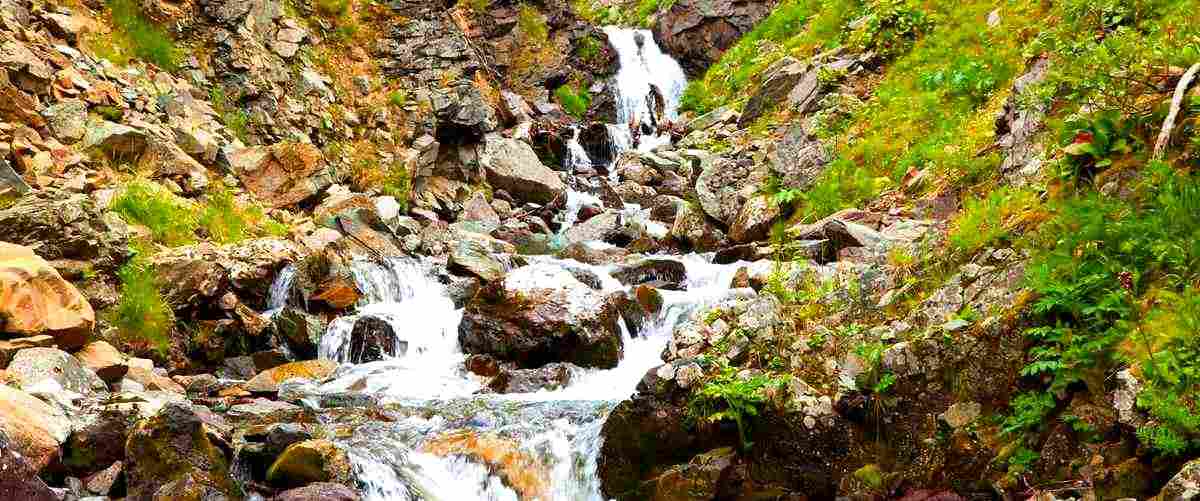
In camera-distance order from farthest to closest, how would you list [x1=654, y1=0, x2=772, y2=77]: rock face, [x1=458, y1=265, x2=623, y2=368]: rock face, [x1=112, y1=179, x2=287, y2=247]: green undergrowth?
[x1=654, y1=0, x2=772, y2=77]: rock face < [x1=112, y1=179, x2=287, y2=247]: green undergrowth < [x1=458, y1=265, x2=623, y2=368]: rock face

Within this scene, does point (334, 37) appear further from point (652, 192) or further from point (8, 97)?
point (8, 97)

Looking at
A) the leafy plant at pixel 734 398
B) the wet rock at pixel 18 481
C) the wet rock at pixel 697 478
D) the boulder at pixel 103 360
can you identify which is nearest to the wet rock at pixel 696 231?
the leafy plant at pixel 734 398

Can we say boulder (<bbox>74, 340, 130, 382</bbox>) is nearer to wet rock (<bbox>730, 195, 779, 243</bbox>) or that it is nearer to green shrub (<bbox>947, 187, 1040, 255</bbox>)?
green shrub (<bbox>947, 187, 1040, 255</bbox>)

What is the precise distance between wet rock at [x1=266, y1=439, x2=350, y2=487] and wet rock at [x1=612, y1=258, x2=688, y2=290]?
23.3 feet

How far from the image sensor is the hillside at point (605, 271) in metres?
5.60

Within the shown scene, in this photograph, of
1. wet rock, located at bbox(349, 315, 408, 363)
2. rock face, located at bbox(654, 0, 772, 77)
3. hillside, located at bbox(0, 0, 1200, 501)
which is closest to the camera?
hillside, located at bbox(0, 0, 1200, 501)

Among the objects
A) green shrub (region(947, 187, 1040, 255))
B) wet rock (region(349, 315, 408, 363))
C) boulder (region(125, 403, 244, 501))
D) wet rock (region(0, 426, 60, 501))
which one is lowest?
wet rock (region(349, 315, 408, 363))

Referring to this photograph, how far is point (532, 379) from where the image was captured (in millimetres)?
10070

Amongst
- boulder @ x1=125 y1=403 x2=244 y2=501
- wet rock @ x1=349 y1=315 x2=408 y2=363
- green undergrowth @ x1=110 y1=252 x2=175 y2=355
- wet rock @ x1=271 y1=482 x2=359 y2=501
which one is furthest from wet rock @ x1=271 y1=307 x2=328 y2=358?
wet rock @ x1=271 y1=482 x2=359 y2=501

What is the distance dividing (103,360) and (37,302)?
82 centimetres

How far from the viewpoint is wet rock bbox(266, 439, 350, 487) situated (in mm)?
6555

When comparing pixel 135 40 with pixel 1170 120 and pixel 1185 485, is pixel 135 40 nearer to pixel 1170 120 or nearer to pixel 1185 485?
pixel 1170 120

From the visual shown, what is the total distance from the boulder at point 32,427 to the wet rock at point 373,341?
5.11m

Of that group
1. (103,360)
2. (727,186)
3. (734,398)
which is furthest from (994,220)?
(727,186)
